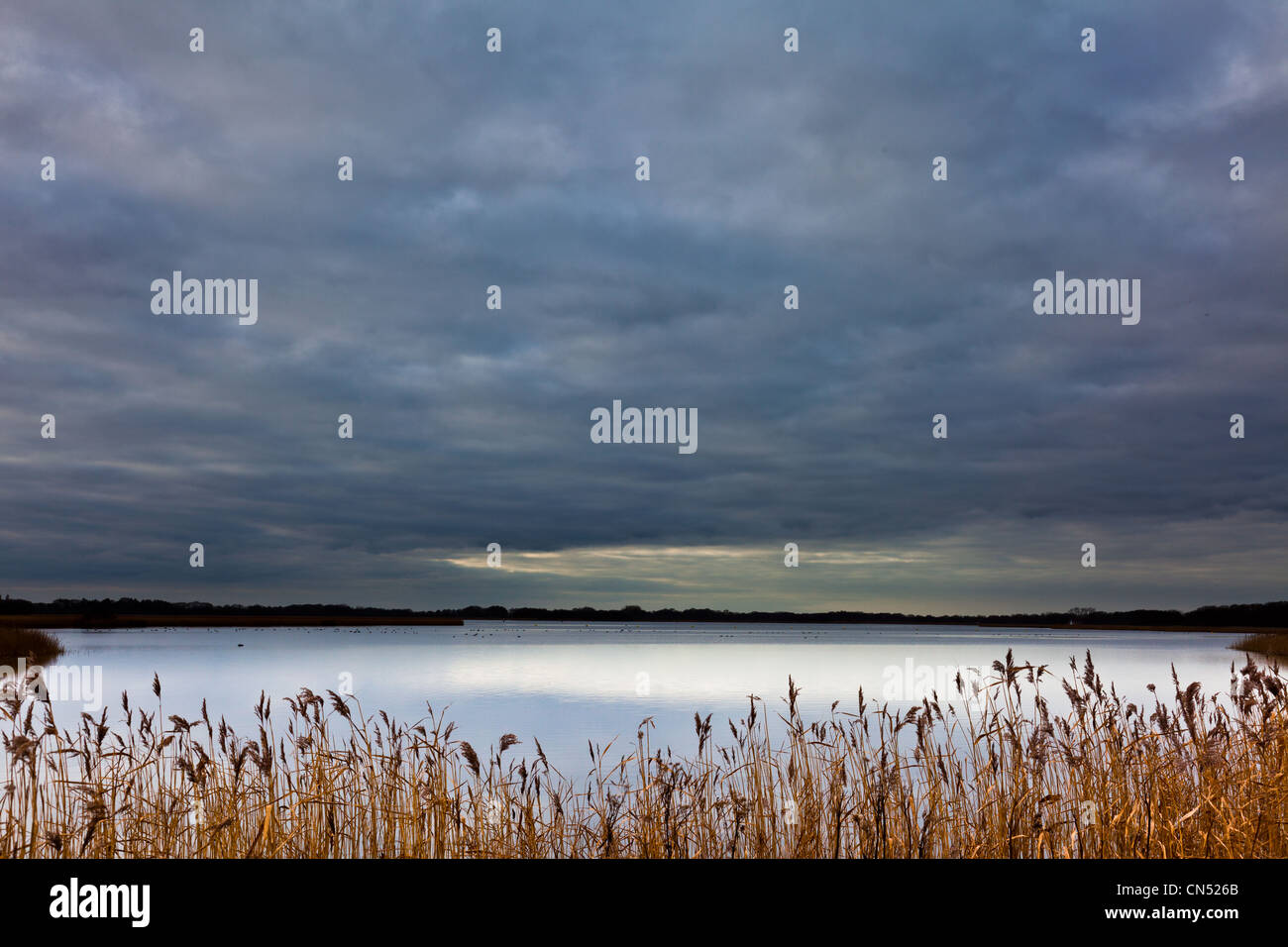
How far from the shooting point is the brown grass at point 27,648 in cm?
3119

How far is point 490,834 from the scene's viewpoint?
313 inches

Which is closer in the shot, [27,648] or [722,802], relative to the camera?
[722,802]

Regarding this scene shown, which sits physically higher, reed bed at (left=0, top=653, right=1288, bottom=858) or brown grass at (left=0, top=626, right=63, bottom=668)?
brown grass at (left=0, top=626, right=63, bottom=668)

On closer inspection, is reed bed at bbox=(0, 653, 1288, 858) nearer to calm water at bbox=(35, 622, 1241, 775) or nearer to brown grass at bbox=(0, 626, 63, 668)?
calm water at bbox=(35, 622, 1241, 775)

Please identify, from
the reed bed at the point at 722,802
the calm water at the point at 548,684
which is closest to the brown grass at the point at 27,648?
the calm water at the point at 548,684

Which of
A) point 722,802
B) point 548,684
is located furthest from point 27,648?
point 722,802

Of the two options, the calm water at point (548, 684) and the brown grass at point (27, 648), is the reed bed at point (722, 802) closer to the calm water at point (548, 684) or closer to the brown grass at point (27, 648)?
the calm water at point (548, 684)

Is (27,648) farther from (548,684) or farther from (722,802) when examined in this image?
(722,802)

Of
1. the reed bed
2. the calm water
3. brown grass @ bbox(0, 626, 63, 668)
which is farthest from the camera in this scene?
brown grass @ bbox(0, 626, 63, 668)

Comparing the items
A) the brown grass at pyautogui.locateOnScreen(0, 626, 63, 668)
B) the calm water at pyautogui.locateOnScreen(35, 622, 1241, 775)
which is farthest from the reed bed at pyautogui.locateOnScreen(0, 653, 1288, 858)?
the brown grass at pyautogui.locateOnScreen(0, 626, 63, 668)

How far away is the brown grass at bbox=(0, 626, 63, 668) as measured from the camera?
31188 millimetres

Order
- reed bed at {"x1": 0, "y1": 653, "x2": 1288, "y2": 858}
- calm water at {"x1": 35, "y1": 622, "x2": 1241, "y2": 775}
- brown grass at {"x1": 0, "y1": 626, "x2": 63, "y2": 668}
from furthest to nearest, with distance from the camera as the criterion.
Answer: brown grass at {"x1": 0, "y1": 626, "x2": 63, "y2": 668} → calm water at {"x1": 35, "y1": 622, "x2": 1241, "y2": 775} → reed bed at {"x1": 0, "y1": 653, "x2": 1288, "y2": 858}

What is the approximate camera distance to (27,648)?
3438 cm
